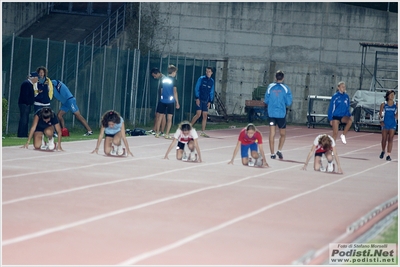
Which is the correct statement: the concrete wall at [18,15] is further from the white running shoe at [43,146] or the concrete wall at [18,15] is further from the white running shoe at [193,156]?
the white running shoe at [193,156]

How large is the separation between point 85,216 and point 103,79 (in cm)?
1711

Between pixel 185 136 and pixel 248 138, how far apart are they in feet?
4.33

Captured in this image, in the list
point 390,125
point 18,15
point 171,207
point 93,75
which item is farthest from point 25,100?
point 18,15

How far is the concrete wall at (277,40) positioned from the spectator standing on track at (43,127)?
17.5 meters

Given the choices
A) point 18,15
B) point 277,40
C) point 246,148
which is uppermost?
point 18,15

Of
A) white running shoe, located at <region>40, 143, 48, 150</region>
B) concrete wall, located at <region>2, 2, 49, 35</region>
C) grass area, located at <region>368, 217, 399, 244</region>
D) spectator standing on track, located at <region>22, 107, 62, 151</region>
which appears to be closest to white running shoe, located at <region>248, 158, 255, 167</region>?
spectator standing on track, located at <region>22, 107, 62, 151</region>

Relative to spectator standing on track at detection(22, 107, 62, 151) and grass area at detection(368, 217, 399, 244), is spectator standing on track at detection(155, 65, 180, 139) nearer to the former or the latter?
spectator standing on track at detection(22, 107, 62, 151)

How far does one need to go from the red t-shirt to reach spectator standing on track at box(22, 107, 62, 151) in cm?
381

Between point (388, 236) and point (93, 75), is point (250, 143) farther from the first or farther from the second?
point (93, 75)

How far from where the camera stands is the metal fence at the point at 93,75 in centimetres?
2441

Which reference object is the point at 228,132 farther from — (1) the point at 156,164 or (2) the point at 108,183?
(2) the point at 108,183

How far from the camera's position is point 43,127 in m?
19.0

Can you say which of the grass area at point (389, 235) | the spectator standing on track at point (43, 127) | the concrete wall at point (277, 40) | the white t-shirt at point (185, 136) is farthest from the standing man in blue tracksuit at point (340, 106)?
the concrete wall at point (277, 40)

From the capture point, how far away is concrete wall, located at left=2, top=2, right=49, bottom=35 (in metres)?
37.3
